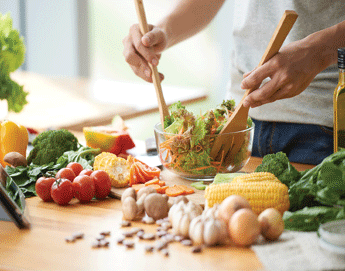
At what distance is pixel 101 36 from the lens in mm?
5746

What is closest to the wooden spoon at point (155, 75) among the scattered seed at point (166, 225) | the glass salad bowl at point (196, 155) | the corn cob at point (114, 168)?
the glass salad bowl at point (196, 155)

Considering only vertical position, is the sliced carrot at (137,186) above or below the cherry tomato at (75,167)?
below

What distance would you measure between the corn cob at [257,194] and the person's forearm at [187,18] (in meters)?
Result: 0.95

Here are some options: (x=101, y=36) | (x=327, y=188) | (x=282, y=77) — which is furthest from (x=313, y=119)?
(x=101, y=36)

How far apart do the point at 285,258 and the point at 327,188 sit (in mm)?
215

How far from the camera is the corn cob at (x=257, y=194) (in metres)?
1.10

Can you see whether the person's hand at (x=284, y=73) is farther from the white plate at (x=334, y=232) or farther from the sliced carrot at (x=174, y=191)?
the white plate at (x=334, y=232)

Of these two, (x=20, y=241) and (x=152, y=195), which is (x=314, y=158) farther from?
(x=20, y=241)

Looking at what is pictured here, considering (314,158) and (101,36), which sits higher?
(101,36)

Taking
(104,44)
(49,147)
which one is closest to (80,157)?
(49,147)

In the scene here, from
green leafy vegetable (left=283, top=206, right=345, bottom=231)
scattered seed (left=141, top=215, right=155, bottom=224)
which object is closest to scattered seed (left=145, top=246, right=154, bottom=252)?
scattered seed (left=141, top=215, right=155, bottom=224)

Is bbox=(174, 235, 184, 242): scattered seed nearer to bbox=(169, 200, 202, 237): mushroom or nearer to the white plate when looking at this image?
bbox=(169, 200, 202, 237): mushroom

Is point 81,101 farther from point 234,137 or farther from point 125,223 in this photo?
point 125,223

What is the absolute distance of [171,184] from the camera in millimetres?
1456
